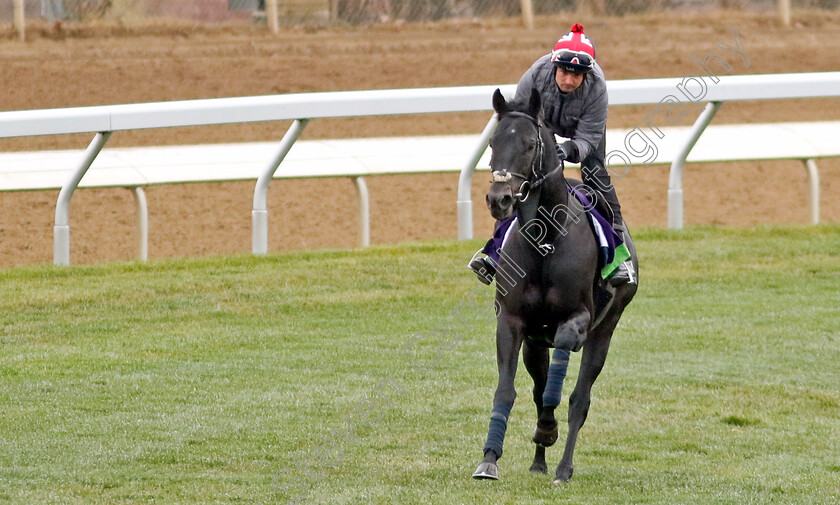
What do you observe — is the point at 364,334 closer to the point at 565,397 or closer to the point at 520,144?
the point at 565,397

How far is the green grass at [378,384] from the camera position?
602 cm

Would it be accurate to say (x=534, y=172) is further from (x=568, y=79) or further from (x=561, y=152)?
(x=568, y=79)

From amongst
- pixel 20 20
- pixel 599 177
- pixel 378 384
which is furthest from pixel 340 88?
pixel 599 177

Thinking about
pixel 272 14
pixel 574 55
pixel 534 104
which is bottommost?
pixel 534 104

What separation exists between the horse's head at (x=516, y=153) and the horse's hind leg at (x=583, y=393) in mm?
1155

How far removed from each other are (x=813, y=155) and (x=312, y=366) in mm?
6524

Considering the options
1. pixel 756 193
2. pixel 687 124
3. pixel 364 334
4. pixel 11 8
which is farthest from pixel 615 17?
pixel 364 334

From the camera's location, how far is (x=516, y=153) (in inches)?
220

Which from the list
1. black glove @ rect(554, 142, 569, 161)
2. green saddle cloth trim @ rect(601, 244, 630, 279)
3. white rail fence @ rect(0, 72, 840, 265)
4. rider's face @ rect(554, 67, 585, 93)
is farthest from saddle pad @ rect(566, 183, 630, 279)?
white rail fence @ rect(0, 72, 840, 265)

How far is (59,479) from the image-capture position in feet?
19.6

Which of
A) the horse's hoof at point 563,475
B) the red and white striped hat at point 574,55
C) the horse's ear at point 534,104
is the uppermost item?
the red and white striped hat at point 574,55

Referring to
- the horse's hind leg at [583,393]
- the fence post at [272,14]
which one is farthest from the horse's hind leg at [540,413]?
the fence post at [272,14]

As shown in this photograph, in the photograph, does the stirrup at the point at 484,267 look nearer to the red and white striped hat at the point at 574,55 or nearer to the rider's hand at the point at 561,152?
the rider's hand at the point at 561,152

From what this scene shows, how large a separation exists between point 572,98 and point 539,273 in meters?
0.93
